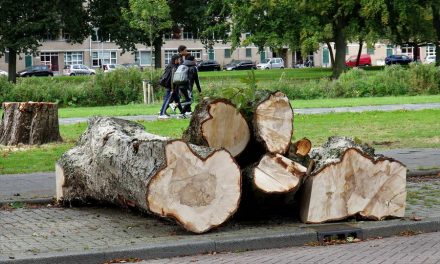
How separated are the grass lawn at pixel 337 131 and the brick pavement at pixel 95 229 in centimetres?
432

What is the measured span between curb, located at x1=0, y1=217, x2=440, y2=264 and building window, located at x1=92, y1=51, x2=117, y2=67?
100.0m

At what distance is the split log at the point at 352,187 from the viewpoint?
368 inches

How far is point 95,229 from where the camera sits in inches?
370

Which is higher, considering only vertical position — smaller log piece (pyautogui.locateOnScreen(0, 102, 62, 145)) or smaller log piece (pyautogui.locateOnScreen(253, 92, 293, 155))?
smaller log piece (pyautogui.locateOnScreen(253, 92, 293, 155))

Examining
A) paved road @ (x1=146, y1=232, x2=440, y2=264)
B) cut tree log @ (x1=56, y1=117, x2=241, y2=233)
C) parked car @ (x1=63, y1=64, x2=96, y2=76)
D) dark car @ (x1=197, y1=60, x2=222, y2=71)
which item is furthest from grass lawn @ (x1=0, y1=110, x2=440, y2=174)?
dark car @ (x1=197, y1=60, x2=222, y2=71)

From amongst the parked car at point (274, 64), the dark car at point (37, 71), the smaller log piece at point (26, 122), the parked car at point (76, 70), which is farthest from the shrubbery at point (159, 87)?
the parked car at point (274, 64)

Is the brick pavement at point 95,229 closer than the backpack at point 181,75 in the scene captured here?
Yes

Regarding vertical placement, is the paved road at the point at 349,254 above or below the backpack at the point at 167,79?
below

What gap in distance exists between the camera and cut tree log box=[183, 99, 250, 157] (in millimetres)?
9867

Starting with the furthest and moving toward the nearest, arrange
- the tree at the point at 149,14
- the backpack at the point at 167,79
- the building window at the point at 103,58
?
the building window at the point at 103,58 → the tree at the point at 149,14 → the backpack at the point at 167,79

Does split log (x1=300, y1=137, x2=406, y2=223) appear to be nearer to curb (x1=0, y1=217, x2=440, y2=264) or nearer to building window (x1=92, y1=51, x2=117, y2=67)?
curb (x1=0, y1=217, x2=440, y2=264)

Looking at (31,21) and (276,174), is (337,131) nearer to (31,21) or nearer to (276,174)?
(276,174)

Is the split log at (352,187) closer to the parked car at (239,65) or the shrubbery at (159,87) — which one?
the shrubbery at (159,87)

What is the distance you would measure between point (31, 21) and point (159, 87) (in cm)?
2911
